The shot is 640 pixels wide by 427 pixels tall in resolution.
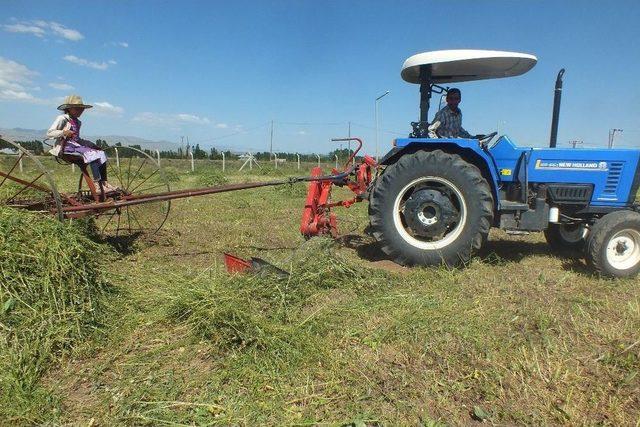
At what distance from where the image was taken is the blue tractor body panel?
4.90m

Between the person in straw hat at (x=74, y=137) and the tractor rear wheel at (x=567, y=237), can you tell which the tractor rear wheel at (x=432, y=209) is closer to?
the tractor rear wheel at (x=567, y=237)

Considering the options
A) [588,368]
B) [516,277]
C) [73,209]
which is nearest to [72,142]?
[73,209]

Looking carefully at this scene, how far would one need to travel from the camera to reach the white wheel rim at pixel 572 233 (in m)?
5.65

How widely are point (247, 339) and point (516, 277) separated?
9.57 ft

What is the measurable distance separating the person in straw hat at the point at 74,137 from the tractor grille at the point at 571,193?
528 centimetres

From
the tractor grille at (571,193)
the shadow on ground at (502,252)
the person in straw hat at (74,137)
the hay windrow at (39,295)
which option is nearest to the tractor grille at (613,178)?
the tractor grille at (571,193)

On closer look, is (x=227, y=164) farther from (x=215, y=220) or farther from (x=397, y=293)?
(x=397, y=293)

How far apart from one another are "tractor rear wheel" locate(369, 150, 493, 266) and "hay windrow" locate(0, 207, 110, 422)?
2884mm

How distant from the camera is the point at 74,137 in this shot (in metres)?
5.39

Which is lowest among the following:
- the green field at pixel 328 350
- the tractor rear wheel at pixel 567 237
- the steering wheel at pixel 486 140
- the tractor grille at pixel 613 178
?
the green field at pixel 328 350

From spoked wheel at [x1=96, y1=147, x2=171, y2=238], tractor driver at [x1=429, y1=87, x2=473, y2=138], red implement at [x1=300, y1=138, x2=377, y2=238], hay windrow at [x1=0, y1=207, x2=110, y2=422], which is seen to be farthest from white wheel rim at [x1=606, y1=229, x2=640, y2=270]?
spoked wheel at [x1=96, y1=147, x2=171, y2=238]

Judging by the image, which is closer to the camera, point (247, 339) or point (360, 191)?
point (247, 339)

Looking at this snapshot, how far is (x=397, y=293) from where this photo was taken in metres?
3.89

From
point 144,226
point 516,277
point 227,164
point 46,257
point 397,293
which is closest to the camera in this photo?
point 46,257
